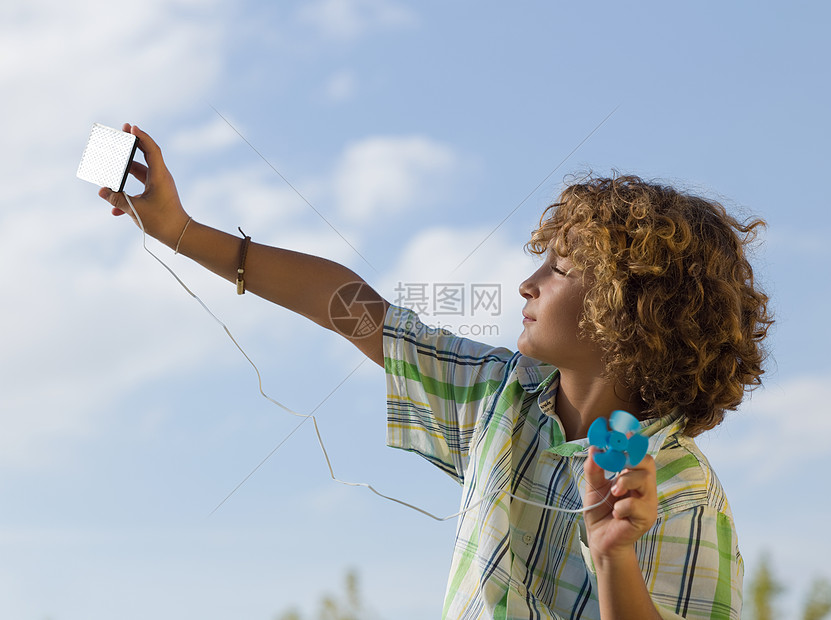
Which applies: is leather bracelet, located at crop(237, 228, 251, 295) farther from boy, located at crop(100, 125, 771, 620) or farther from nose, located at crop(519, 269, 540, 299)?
→ nose, located at crop(519, 269, 540, 299)

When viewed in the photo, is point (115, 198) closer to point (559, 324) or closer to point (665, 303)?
point (559, 324)

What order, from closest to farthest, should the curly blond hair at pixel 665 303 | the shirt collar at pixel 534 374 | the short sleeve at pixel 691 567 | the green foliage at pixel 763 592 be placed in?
the short sleeve at pixel 691 567, the curly blond hair at pixel 665 303, the shirt collar at pixel 534 374, the green foliage at pixel 763 592

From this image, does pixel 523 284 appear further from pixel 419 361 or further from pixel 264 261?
pixel 264 261

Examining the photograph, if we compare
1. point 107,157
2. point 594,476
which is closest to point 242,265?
point 107,157

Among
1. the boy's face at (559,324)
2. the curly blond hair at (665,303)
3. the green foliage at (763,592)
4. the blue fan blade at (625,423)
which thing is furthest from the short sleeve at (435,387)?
the green foliage at (763,592)

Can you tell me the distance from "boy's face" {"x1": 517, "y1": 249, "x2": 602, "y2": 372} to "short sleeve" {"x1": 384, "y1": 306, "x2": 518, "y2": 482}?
0.44 ft

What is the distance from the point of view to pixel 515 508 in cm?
144

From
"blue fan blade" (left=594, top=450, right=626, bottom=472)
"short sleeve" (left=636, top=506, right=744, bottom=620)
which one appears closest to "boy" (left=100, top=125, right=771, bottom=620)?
"short sleeve" (left=636, top=506, right=744, bottom=620)

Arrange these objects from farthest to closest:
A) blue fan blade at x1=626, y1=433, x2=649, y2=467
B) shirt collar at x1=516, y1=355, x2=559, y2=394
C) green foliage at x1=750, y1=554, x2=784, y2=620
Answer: green foliage at x1=750, y1=554, x2=784, y2=620 → shirt collar at x1=516, y1=355, x2=559, y2=394 → blue fan blade at x1=626, y1=433, x2=649, y2=467

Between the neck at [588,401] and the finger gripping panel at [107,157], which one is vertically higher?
the finger gripping panel at [107,157]

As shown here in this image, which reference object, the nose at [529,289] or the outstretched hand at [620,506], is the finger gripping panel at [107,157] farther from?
the outstretched hand at [620,506]

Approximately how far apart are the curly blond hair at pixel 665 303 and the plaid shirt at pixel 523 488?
0.09 metres

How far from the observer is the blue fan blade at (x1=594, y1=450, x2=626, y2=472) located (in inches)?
Answer: 39.4

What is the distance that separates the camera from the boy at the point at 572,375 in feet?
4.29
